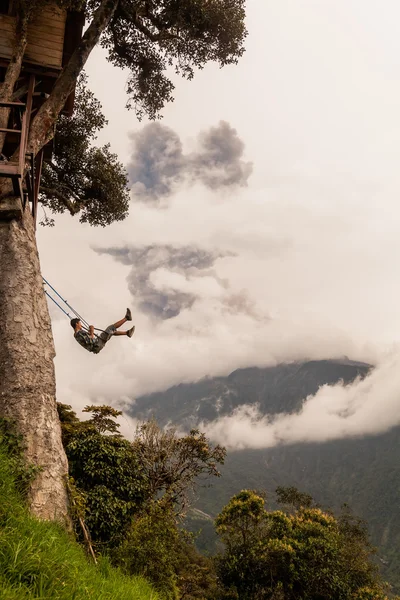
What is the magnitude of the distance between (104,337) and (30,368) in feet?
13.0

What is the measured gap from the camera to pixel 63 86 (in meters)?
13.1

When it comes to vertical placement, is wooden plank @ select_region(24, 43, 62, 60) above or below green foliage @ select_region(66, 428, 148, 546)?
above

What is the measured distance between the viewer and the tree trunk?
7.34 metres

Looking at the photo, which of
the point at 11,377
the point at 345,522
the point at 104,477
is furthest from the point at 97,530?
the point at 345,522

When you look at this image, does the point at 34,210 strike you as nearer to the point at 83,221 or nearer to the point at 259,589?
the point at 83,221

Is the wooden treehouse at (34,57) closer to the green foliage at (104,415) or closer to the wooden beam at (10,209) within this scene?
the wooden beam at (10,209)

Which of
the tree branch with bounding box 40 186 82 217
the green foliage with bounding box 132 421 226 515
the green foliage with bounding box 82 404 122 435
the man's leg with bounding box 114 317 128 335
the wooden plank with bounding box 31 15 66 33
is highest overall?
the wooden plank with bounding box 31 15 66 33

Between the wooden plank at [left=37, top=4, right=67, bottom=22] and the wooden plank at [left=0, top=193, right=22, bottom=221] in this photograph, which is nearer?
the wooden plank at [left=0, top=193, right=22, bottom=221]

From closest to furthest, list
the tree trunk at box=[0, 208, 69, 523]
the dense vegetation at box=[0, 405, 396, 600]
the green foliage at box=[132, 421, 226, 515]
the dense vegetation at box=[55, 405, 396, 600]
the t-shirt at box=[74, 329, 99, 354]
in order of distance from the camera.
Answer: the dense vegetation at box=[0, 405, 396, 600]
the tree trunk at box=[0, 208, 69, 523]
the dense vegetation at box=[55, 405, 396, 600]
the t-shirt at box=[74, 329, 99, 354]
the green foliage at box=[132, 421, 226, 515]

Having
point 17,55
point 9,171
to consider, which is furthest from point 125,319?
point 17,55

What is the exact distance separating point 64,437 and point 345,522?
54122 millimetres

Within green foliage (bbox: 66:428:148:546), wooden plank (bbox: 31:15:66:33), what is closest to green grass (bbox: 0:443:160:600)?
green foliage (bbox: 66:428:148:546)

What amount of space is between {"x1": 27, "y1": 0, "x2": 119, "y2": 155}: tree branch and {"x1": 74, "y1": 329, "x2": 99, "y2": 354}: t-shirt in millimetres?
5896

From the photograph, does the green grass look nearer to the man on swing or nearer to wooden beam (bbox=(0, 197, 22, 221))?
the man on swing
